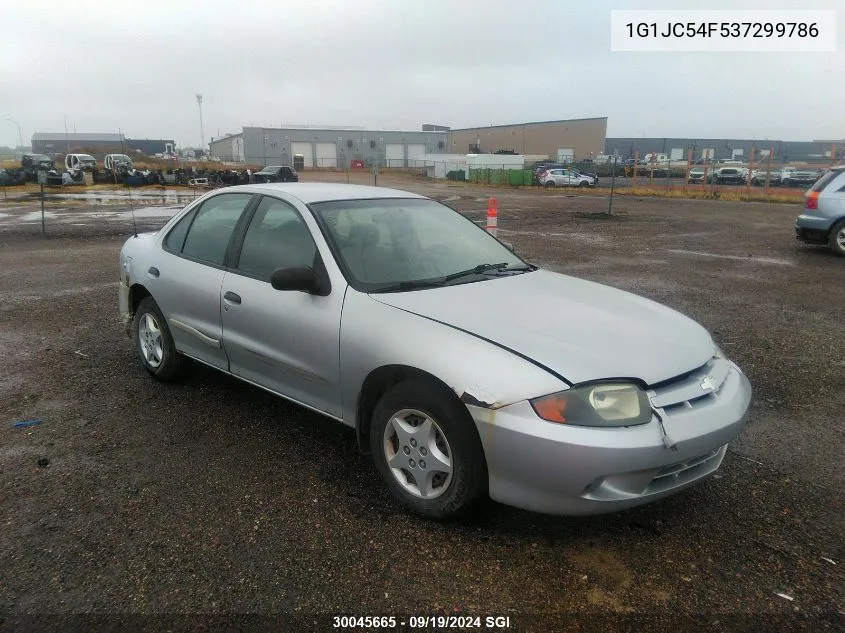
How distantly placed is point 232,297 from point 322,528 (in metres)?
1.63

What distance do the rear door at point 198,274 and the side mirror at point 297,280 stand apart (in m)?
0.89

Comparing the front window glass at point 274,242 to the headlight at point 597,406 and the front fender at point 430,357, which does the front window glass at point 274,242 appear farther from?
the headlight at point 597,406

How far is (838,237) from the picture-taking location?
37.7 feet

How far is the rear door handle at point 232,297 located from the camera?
3.88m

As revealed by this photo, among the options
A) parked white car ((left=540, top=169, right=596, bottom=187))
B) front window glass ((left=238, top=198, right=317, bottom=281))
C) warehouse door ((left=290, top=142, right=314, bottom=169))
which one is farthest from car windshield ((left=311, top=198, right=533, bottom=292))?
warehouse door ((left=290, top=142, right=314, bottom=169))

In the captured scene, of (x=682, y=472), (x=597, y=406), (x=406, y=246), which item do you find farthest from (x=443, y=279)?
(x=682, y=472)

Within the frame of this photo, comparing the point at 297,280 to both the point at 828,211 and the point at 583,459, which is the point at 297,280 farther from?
the point at 828,211

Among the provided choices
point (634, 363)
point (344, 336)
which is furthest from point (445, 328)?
point (634, 363)

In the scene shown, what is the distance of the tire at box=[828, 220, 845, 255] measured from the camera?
11.4 meters

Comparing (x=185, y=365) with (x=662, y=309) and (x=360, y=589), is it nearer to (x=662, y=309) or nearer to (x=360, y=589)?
(x=360, y=589)

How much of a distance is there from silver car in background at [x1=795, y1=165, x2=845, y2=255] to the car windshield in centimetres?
982

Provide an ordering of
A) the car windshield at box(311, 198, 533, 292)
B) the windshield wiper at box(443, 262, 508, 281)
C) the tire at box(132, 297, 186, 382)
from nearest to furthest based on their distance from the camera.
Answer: the car windshield at box(311, 198, 533, 292)
the windshield wiper at box(443, 262, 508, 281)
the tire at box(132, 297, 186, 382)

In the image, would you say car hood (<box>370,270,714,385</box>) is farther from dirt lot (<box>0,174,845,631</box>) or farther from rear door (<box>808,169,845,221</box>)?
rear door (<box>808,169,845,221</box>)

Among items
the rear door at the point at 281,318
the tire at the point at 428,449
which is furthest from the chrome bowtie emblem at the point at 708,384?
the rear door at the point at 281,318
